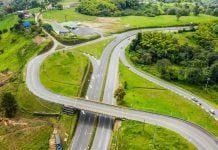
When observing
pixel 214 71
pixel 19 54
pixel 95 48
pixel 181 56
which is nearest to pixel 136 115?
pixel 214 71

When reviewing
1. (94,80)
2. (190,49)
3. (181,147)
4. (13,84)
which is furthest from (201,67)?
(13,84)

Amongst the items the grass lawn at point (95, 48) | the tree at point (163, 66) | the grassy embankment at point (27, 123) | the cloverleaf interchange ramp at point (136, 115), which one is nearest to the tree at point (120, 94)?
the cloverleaf interchange ramp at point (136, 115)

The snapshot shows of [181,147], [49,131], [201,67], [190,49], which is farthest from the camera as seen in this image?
[190,49]

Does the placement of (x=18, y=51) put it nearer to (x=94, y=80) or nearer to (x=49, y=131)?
(x=94, y=80)

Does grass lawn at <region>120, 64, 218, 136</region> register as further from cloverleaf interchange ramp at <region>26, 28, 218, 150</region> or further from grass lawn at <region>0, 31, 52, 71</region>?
grass lawn at <region>0, 31, 52, 71</region>

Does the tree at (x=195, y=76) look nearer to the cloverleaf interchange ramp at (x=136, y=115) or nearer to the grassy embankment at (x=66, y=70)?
the cloverleaf interchange ramp at (x=136, y=115)

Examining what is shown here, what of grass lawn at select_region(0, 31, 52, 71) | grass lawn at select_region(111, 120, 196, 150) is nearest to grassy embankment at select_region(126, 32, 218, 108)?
grass lawn at select_region(111, 120, 196, 150)

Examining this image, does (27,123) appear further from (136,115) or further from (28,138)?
(136,115)
